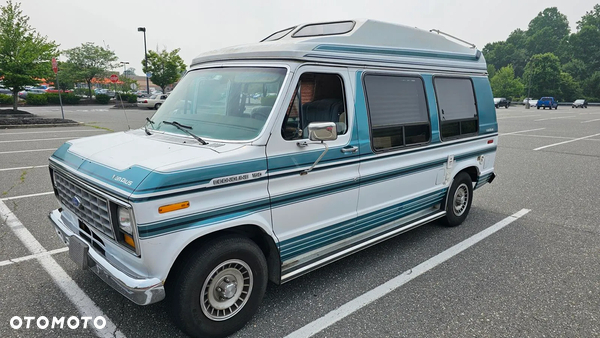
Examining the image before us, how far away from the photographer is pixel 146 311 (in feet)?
10.5

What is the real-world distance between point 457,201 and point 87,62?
4778 cm

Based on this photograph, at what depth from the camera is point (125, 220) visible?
8.32 ft

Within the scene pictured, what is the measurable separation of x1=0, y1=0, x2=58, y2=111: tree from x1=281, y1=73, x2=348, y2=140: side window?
19.8 m

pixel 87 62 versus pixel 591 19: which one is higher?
Answer: pixel 591 19

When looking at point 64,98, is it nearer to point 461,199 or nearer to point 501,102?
point 461,199

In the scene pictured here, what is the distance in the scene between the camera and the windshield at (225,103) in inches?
123

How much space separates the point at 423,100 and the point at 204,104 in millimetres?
2555

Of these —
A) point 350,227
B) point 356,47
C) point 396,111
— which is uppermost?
point 356,47

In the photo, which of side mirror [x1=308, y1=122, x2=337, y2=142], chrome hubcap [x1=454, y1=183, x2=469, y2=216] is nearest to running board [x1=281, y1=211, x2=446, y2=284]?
chrome hubcap [x1=454, y1=183, x2=469, y2=216]

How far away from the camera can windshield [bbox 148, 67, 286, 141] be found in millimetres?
3121

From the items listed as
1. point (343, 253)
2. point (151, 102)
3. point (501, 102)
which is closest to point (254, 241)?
point (343, 253)

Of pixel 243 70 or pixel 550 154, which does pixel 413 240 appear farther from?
pixel 550 154

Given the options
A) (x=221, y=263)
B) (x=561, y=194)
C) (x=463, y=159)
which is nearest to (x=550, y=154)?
(x=561, y=194)

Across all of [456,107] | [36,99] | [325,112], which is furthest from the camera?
[36,99]
